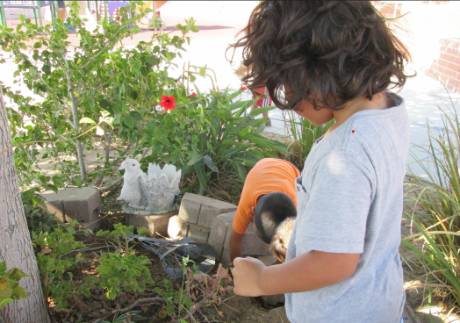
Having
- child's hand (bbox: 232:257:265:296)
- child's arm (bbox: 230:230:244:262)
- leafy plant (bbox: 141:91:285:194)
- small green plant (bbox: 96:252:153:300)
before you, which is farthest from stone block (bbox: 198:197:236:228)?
child's hand (bbox: 232:257:265:296)

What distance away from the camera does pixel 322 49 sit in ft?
2.97

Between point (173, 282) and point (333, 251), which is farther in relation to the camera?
point (173, 282)

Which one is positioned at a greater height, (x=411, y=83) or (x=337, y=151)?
(x=337, y=151)

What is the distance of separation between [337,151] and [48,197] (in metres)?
2.07

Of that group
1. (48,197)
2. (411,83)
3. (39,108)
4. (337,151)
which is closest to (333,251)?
(337,151)

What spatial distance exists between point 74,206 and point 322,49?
200cm

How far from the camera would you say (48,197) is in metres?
2.57

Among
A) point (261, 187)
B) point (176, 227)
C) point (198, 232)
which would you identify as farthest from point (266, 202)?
point (176, 227)

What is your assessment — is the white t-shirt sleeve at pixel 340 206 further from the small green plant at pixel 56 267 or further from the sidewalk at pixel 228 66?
the small green plant at pixel 56 267

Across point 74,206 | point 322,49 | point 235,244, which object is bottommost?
point 235,244

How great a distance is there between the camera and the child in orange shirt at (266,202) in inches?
75.2

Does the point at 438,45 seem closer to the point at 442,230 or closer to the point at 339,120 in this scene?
the point at 442,230

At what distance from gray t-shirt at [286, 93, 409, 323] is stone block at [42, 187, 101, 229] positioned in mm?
1726

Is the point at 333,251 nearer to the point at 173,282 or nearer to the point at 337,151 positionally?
the point at 337,151
